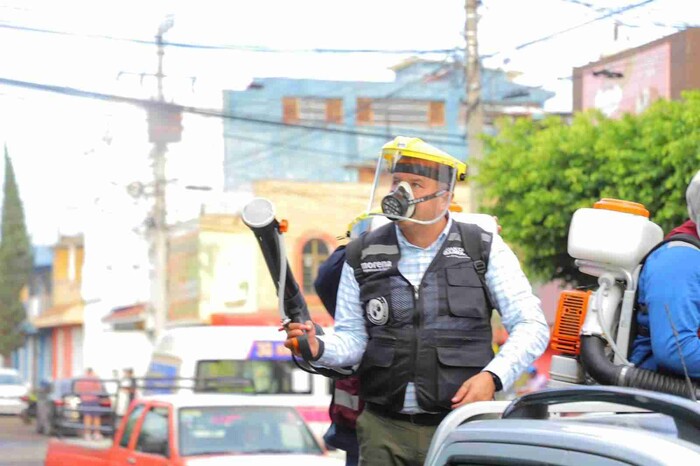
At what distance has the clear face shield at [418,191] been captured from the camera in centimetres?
420


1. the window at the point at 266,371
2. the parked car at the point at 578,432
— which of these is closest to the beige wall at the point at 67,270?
the window at the point at 266,371

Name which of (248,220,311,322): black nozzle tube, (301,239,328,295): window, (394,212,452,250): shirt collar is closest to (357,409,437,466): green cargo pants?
(248,220,311,322): black nozzle tube

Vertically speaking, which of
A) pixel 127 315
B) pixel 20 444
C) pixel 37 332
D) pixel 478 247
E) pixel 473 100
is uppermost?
pixel 473 100

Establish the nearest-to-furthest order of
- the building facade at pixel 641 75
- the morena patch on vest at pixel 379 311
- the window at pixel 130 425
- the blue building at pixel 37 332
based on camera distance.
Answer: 1. the morena patch on vest at pixel 379 311
2. the window at pixel 130 425
3. the building facade at pixel 641 75
4. the blue building at pixel 37 332

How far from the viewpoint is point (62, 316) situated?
2517 inches

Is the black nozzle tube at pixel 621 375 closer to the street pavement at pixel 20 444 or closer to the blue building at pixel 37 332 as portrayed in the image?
the street pavement at pixel 20 444

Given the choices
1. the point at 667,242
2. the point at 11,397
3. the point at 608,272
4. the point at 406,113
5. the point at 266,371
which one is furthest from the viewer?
the point at 406,113

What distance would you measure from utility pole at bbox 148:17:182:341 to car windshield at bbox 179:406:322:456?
63.4 ft

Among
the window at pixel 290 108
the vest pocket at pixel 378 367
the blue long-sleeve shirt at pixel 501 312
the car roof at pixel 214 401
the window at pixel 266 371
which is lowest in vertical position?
the window at pixel 266 371

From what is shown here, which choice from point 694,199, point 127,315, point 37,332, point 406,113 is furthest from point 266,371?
point 37,332

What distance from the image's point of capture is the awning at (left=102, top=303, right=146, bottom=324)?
54.7 m

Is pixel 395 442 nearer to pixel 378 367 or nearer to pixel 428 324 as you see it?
pixel 378 367

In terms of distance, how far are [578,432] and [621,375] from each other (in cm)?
83

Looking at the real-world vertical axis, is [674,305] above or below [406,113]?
below
